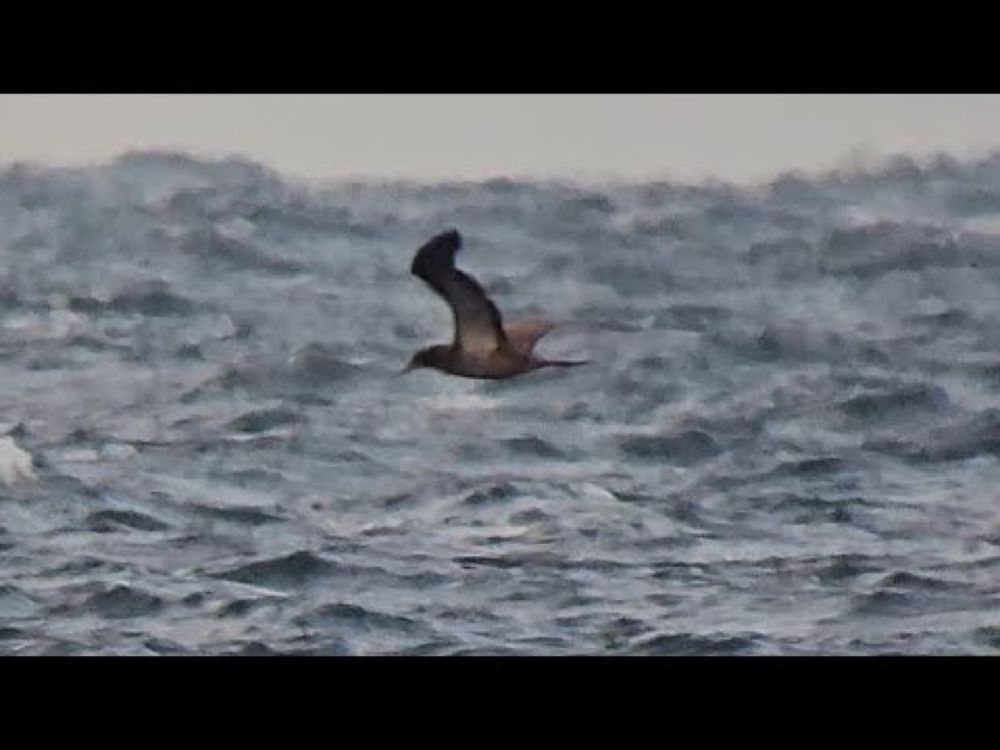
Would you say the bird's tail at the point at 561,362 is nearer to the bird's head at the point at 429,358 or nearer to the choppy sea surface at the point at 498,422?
the choppy sea surface at the point at 498,422

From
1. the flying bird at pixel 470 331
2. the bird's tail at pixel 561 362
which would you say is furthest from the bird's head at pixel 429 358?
the bird's tail at pixel 561 362

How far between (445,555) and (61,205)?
30.1 inches

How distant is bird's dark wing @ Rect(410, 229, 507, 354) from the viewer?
303 cm

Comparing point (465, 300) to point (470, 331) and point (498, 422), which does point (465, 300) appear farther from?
point (498, 422)

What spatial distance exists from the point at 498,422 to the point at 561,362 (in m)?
0.13

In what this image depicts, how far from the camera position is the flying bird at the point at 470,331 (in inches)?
119

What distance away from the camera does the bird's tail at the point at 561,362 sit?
304cm

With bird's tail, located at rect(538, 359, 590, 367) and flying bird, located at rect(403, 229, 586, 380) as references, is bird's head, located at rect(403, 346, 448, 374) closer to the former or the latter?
flying bird, located at rect(403, 229, 586, 380)

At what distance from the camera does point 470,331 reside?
9.95 ft

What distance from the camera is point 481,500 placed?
3.04 metres

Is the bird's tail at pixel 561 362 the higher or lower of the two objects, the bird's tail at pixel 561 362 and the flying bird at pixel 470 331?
the lower

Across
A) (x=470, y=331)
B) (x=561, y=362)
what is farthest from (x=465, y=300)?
(x=561, y=362)
